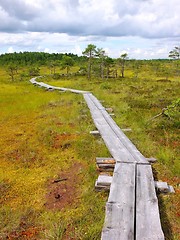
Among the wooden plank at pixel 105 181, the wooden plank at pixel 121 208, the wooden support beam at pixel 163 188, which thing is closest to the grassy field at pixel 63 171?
the wooden support beam at pixel 163 188

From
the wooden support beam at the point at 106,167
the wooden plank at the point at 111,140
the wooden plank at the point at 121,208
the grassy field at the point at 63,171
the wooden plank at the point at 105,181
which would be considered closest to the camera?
the wooden plank at the point at 121,208

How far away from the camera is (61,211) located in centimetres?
637

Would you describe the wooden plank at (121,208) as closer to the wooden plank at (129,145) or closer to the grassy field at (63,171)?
the grassy field at (63,171)

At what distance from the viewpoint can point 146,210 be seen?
5410 millimetres

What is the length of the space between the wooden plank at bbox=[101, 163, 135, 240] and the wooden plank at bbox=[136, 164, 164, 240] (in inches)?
5.5

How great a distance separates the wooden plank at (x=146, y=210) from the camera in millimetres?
4699

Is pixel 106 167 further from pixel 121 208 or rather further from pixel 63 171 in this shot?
pixel 121 208

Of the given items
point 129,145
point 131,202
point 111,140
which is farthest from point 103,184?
point 111,140

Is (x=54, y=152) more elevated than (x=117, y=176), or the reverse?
(x=117, y=176)

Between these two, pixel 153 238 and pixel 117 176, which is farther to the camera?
pixel 117 176

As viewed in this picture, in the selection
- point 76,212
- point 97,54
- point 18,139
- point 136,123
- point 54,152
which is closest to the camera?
point 76,212

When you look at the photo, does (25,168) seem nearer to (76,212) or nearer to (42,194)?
(42,194)

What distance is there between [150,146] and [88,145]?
2.70 metres

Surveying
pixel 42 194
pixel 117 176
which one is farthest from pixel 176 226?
pixel 42 194
